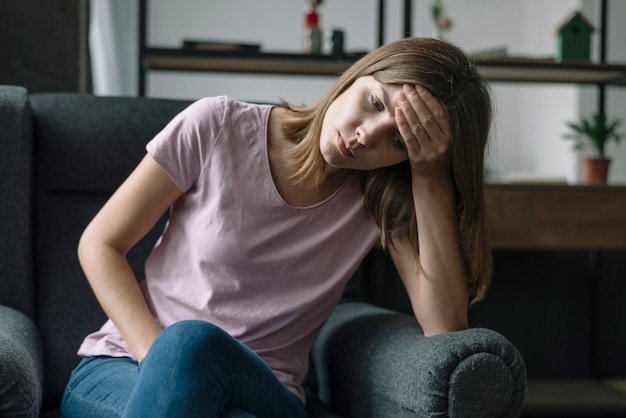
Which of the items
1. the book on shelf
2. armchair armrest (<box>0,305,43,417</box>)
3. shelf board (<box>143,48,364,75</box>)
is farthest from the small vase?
armchair armrest (<box>0,305,43,417</box>)

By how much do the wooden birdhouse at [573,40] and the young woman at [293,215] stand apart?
129 cm

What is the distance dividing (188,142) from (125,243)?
0.20m

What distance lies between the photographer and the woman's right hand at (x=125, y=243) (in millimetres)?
1275

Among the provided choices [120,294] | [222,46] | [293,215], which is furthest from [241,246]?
[222,46]

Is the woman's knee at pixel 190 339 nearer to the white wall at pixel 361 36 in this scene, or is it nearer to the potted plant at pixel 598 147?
the potted plant at pixel 598 147

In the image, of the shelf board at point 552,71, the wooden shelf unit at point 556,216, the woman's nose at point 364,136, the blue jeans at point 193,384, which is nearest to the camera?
the blue jeans at point 193,384

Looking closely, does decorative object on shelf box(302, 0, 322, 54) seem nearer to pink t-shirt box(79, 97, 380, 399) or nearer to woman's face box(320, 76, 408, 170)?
pink t-shirt box(79, 97, 380, 399)

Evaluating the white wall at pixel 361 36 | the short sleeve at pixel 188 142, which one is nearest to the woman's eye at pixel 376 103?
the short sleeve at pixel 188 142

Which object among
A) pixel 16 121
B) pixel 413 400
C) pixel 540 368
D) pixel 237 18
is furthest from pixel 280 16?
pixel 413 400

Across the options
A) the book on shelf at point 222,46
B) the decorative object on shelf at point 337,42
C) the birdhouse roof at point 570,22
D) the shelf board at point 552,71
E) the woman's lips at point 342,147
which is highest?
the birdhouse roof at point 570,22

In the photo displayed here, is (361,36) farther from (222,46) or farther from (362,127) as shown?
(362,127)

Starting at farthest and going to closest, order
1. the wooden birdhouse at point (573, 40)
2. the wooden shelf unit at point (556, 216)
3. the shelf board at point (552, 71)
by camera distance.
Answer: the wooden birdhouse at point (573, 40)
the shelf board at point (552, 71)
the wooden shelf unit at point (556, 216)

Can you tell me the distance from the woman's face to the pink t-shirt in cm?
16

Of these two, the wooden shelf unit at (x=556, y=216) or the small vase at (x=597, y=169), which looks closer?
the wooden shelf unit at (x=556, y=216)
